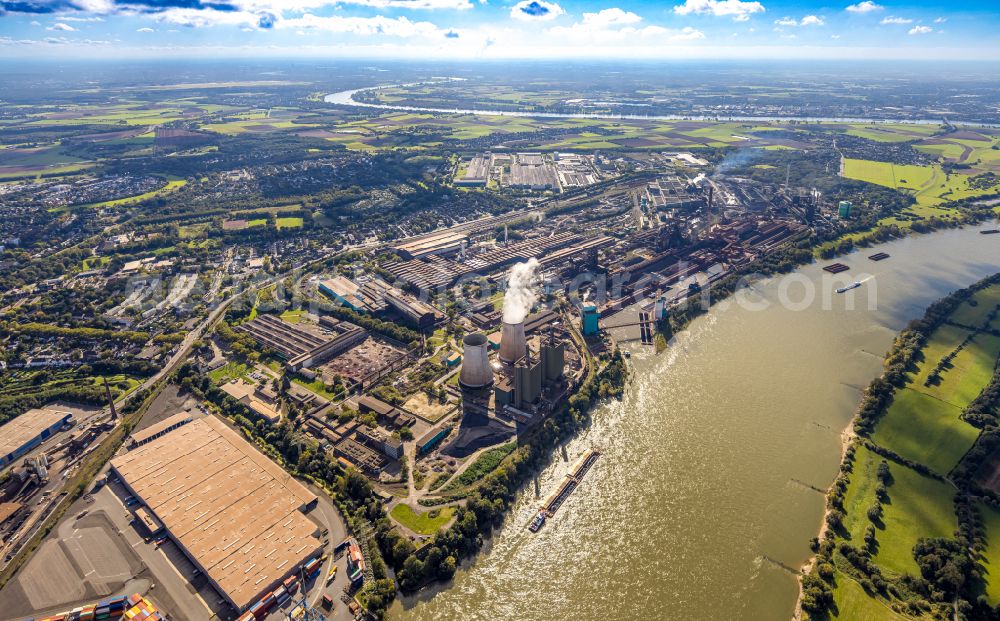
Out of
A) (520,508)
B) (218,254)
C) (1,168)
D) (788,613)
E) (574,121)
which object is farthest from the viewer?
(574,121)

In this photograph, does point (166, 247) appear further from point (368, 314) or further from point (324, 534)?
point (324, 534)

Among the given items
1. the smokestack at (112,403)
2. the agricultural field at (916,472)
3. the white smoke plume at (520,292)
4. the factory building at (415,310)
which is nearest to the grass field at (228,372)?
the smokestack at (112,403)

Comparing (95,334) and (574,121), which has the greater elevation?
(574,121)

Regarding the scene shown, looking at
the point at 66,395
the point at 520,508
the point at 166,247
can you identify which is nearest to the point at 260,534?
the point at 520,508

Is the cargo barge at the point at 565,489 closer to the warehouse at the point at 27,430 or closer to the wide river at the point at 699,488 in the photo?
the wide river at the point at 699,488

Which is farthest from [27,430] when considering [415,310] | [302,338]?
[415,310]

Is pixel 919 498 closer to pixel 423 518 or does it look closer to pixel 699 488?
pixel 699 488
